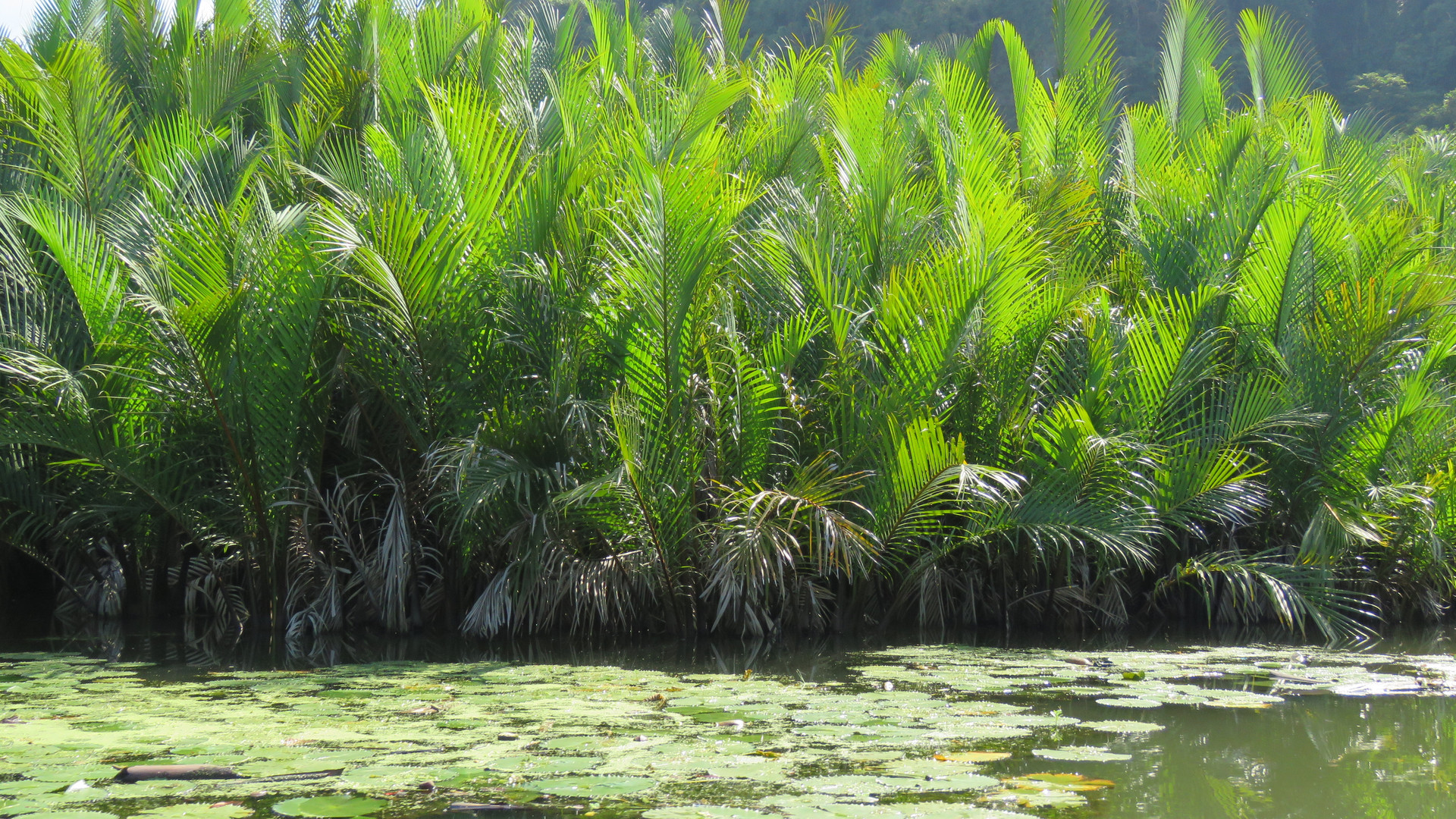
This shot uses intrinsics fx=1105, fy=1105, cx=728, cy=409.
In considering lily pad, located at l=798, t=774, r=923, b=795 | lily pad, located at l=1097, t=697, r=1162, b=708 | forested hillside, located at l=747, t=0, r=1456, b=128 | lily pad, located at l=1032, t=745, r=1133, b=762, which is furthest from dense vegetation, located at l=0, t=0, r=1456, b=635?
forested hillside, located at l=747, t=0, r=1456, b=128

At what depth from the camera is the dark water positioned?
9.07ft

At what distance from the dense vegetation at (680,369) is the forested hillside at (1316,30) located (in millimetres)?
26025

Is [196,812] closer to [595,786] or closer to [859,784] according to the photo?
[595,786]

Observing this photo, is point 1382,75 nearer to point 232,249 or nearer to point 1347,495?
point 1347,495

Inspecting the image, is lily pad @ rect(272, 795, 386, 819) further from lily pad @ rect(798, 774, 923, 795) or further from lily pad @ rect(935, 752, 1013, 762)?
lily pad @ rect(935, 752, 1013, 762)

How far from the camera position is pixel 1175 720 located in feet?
12.1

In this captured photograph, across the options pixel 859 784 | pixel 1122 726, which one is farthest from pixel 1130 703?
pixel 859 784

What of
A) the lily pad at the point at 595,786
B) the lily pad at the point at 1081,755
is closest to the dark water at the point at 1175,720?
the lily pad at the point at 1081,755

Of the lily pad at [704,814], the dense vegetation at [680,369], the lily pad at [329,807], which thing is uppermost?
the dense vegetation at [680,369]

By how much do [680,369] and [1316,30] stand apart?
3576 centimetres

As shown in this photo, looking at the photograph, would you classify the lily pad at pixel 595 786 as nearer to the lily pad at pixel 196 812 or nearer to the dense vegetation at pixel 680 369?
the lily pad at pixel 196 812

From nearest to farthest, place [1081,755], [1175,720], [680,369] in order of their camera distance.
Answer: [1081,755] → [1175,720] → [680,369]

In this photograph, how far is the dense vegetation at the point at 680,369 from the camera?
529 cm

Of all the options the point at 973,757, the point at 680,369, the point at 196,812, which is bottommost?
the point at 196,812
